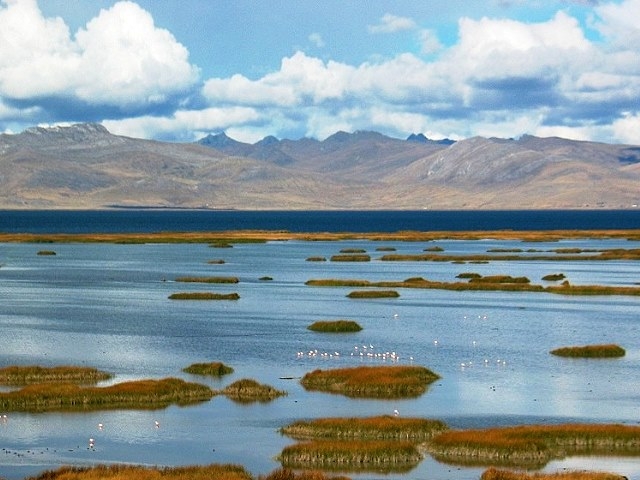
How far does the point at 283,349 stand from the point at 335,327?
9.90m

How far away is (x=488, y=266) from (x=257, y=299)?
48.4 m

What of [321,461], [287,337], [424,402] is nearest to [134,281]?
[287,337]

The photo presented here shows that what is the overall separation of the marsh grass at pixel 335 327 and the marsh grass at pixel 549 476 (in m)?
40.1

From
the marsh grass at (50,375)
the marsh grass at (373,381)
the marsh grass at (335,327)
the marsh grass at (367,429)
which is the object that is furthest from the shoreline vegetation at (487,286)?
the marsh grass at (367,429)

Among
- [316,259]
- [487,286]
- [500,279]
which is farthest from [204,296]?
[316,259]

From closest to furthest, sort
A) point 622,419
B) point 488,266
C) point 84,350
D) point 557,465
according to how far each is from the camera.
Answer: point 557,465 → point 622,419 → point 84,350 → point 488,266

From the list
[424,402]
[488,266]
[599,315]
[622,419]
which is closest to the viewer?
[622,419]

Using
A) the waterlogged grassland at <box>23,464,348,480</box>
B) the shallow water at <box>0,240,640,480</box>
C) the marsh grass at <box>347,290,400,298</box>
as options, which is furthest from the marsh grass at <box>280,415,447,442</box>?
the marsh grass at <box>347,290,400,298</box>

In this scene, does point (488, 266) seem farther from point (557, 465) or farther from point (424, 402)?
point (557, 465)

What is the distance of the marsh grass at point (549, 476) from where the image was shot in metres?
36.8

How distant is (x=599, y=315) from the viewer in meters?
88.6

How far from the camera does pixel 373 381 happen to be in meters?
55.4

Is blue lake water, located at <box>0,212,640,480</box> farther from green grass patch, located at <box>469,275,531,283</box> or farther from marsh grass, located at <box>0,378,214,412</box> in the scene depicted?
green grass patch, located at <box>469,275,531,283</box>

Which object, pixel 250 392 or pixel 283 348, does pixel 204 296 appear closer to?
pixel 283 348
